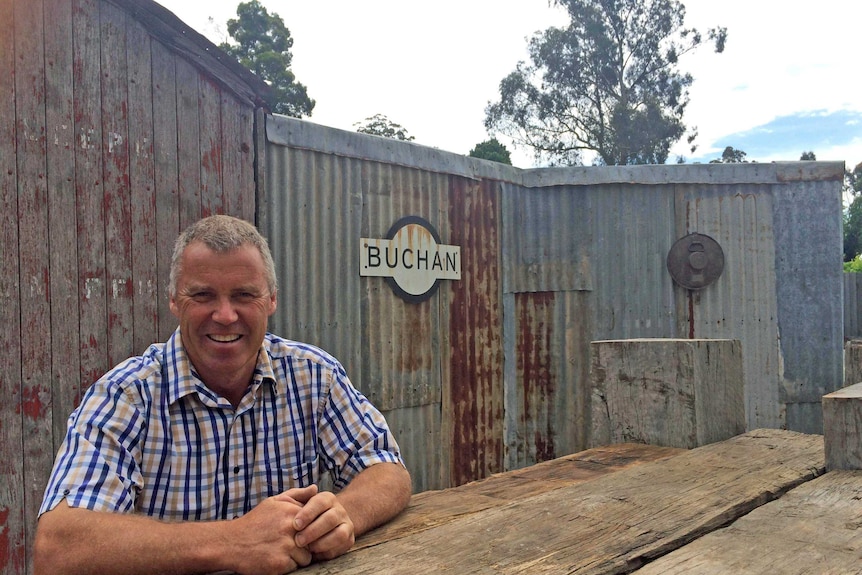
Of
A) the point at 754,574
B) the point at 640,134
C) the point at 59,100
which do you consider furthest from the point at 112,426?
the point at 640,134

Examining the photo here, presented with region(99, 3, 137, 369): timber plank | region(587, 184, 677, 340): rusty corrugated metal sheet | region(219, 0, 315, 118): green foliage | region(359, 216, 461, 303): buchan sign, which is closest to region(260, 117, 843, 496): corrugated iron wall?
region(587, 184, 677, 340): rusty corrugated metal sheet

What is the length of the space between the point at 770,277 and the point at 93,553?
6.82 m

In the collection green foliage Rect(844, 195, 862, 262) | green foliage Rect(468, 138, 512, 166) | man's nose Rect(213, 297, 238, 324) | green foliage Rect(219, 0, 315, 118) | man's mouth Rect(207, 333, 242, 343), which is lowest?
man's mouth Rect(207, 333, 242, 343)

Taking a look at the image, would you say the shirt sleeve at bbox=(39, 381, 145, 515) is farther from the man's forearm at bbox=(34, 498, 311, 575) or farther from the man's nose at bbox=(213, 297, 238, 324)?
the man's nose at bbox=(213, 297, 238, 324)

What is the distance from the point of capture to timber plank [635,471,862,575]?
1.54 metres

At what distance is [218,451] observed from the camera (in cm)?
215

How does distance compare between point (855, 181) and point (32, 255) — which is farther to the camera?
Answer: point (855, 181)

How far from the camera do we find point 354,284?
557cm

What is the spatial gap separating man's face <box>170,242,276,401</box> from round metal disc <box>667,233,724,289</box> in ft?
18.4

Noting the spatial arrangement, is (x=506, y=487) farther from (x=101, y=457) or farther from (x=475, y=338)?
(x=475, y=338)

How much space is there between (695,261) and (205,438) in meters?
5.90

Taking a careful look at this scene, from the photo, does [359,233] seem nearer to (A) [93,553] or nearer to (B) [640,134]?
(A) [93,553]

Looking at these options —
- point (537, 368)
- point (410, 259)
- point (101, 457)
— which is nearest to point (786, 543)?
point (101, 457)

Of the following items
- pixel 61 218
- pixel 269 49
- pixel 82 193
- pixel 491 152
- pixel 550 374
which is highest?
pixel 269 49
